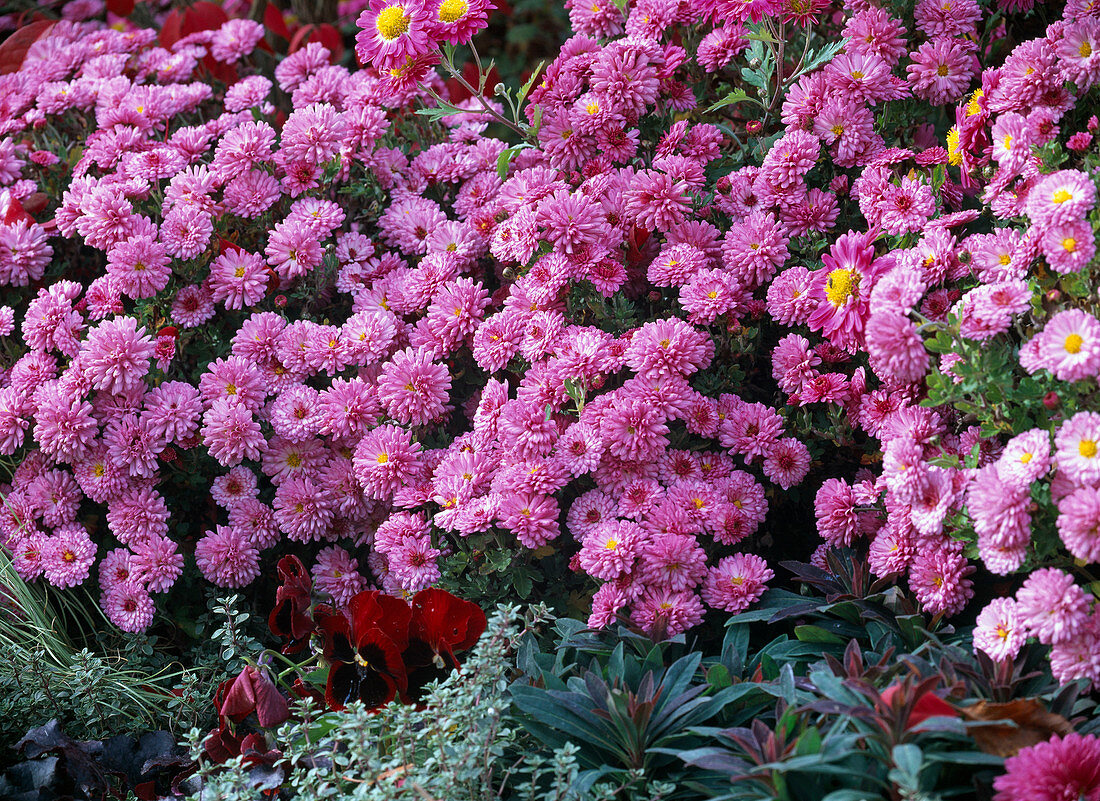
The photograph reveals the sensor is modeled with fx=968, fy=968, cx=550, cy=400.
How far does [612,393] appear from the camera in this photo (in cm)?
209

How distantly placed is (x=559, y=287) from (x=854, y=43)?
3.11 ft

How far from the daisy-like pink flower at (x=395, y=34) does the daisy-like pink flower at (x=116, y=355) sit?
876 mm

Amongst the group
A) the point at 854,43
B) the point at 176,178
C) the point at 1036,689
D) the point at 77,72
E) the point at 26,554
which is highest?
the point at 77,72

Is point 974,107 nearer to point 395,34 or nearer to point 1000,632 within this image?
point 1000,632

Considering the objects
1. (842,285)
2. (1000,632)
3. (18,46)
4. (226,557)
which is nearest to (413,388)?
(226,557)

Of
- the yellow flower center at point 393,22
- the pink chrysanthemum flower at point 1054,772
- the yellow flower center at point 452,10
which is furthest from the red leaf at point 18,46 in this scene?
the pink chrysanthemum flower at point 1054,772

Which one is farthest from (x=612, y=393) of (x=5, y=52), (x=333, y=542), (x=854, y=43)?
(x=5, y=52)

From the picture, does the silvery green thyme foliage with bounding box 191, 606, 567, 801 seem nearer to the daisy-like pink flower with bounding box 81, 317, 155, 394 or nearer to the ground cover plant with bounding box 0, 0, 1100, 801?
the ground cover plant with bounding box 0, 0, 1100, 801

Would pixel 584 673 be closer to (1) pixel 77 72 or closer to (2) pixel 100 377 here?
(2) pixel 100 377

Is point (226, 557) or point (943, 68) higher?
point (943, 68)

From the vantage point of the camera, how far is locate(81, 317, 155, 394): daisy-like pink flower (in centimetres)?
229

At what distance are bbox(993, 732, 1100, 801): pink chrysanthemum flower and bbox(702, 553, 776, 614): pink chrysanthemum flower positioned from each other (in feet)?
2.17

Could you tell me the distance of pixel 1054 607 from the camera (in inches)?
61.0

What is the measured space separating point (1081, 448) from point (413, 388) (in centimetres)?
138
